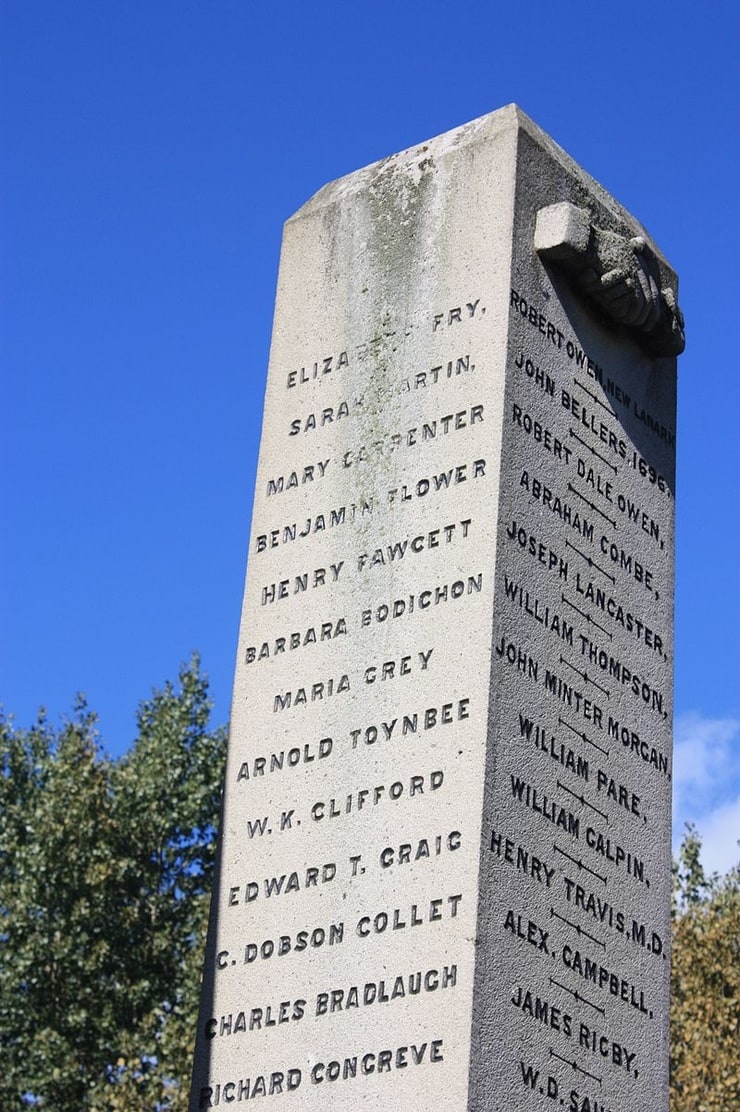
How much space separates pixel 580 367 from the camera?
34.1 feet

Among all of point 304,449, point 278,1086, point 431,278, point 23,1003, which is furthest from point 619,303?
point 23,1003

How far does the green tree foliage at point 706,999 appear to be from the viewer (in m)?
22.7

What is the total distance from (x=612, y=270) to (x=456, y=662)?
2.68 meters

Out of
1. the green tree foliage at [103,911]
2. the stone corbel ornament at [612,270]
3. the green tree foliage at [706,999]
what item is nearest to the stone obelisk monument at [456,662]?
the stone corbel ornament at [612,270]

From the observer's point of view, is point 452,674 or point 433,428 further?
point 433,428

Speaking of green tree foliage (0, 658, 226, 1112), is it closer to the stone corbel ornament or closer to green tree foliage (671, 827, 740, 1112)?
green tree foliage (671, 827, 740, 1112)

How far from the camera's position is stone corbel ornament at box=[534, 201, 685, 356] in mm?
10219

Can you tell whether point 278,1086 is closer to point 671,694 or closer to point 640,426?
point 671,694

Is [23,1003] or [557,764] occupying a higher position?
[23,1003]

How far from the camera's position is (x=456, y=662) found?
9.11 m

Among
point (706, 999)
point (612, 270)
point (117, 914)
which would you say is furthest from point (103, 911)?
point (612, 270)

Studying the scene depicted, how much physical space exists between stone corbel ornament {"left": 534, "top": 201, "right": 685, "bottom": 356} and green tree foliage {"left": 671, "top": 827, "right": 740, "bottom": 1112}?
14.0 meters

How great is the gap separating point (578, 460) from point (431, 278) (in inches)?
51.9

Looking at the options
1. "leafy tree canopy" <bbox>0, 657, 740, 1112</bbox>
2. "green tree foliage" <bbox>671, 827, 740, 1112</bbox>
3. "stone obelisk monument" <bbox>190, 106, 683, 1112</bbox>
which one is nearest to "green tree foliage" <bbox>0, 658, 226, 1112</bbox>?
"leafy tree canopy" <bbox>0, 657, 740, 1112</bbox>
